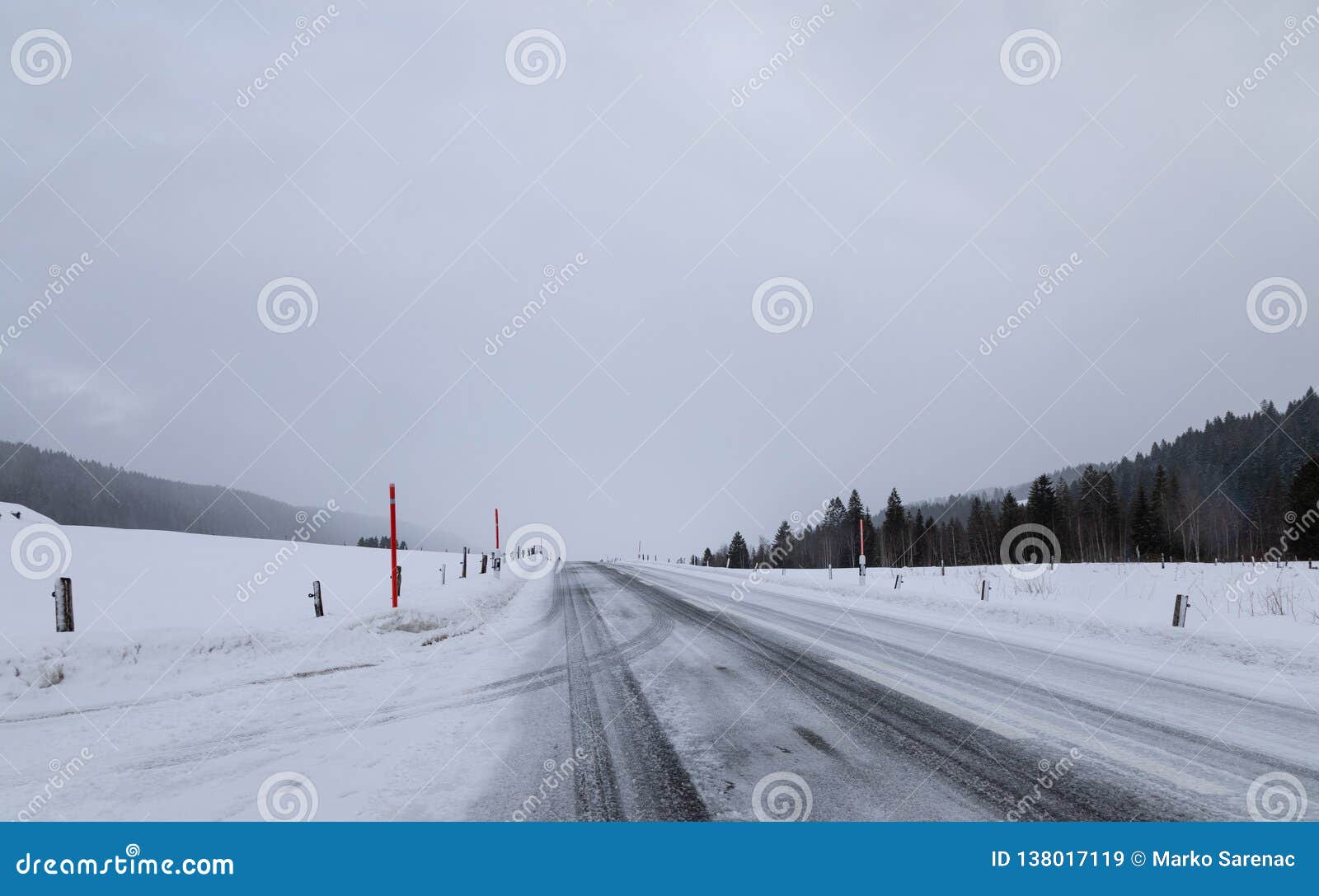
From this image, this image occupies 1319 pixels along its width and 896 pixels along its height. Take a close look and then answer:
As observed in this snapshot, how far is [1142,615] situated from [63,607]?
17213mm

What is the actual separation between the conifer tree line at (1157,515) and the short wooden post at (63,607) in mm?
59750

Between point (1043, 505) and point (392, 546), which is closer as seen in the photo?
point (392, 546)

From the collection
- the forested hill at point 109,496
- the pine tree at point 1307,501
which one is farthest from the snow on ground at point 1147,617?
the forested hill at point 109,496

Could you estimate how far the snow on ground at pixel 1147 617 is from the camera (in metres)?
7.20

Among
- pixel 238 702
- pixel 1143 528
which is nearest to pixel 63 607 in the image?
pixel 238 702

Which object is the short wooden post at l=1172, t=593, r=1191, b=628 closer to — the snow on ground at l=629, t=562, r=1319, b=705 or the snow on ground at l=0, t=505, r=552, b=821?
the snow on ground at l=629, t=562, r=1319, b=705

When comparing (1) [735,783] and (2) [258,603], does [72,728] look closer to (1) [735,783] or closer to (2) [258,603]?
(1) [735,783]

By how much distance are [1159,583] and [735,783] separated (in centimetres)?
2185

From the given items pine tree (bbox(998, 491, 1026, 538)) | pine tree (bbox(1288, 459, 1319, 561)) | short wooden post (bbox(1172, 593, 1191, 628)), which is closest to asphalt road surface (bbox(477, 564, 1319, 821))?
short wooden post (bbox(1172, 593, 1191, 628))

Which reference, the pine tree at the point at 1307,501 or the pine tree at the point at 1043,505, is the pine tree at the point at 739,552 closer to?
the pine tree at the point at 1043,505

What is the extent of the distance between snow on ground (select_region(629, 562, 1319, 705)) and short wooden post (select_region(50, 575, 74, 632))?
1295cm

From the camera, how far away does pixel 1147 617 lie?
10734 mm

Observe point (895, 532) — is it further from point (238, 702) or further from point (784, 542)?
point (238, 702)

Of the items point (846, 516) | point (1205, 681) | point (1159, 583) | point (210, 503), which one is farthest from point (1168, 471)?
point (210, 503)
